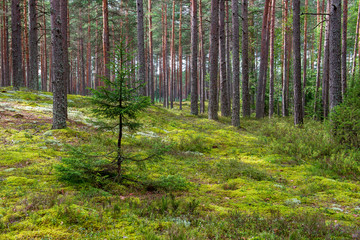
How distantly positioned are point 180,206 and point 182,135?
700cm

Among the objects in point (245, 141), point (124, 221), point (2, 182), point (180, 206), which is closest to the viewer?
point (124, 221)

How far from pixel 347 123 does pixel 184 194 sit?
257 inches

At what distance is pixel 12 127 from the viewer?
880 centimetres

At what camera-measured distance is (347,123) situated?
7.80m

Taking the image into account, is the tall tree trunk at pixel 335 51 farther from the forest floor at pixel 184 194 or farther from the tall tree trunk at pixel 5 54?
the tall tree trunk at pixel 5 54

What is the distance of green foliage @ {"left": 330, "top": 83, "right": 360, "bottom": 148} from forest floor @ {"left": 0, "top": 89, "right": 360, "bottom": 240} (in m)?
0.48

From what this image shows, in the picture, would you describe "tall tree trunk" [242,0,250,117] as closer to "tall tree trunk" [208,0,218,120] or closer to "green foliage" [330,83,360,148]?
"tall tree trunk" [208,0,218,120]

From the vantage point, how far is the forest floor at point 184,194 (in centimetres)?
306

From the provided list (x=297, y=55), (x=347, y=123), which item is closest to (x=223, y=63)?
(x=297, y=55)

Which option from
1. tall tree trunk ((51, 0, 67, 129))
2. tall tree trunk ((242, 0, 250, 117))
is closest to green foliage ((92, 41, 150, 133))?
tall tree trunk ((51, 0, 67, 129))

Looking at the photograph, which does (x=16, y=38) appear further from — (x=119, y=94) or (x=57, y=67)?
(x=119, y=94)

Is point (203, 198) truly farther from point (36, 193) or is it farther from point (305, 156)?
point (305, 156)

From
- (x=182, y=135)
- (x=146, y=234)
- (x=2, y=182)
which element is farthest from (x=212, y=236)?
(x=182, y=135)

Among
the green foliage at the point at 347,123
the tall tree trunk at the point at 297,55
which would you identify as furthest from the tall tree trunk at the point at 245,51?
the green foliage at the point at 347,123
